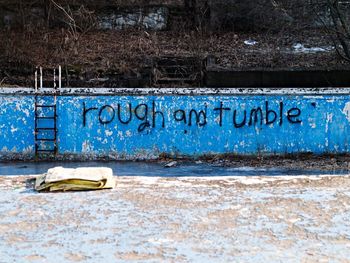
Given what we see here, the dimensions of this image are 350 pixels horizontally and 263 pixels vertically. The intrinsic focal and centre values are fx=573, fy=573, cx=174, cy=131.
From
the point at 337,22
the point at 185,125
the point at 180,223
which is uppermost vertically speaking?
the point at 337,22

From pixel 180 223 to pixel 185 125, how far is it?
→ 804 centimetres

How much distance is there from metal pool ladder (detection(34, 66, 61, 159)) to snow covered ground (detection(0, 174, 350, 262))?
213 inches

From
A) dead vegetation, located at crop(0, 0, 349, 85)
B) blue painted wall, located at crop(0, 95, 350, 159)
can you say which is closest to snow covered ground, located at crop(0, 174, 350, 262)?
blue painted wall, located at crop(0, 95, 350, 159)

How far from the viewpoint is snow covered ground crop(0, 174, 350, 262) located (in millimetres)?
5828

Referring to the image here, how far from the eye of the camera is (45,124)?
578 inches

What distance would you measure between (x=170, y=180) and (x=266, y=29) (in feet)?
56.2

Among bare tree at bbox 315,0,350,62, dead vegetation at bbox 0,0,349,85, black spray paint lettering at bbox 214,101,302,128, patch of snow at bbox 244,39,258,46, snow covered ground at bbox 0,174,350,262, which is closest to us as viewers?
snow covered ground at bbox 0,174,350,262

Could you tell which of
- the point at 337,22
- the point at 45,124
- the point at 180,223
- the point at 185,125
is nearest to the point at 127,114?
the point at 185,125

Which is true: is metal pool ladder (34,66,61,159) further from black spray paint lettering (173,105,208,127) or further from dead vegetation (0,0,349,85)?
dead vegetation (0,0,349,85)

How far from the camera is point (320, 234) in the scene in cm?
646

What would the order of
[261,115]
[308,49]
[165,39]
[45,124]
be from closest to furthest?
[45,124] → [261,115] → [308,49] → [165,39]

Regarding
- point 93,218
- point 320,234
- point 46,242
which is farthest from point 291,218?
point 46,242

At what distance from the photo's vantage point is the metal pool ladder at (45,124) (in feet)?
48.1

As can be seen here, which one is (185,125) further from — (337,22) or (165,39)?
(337,22)
